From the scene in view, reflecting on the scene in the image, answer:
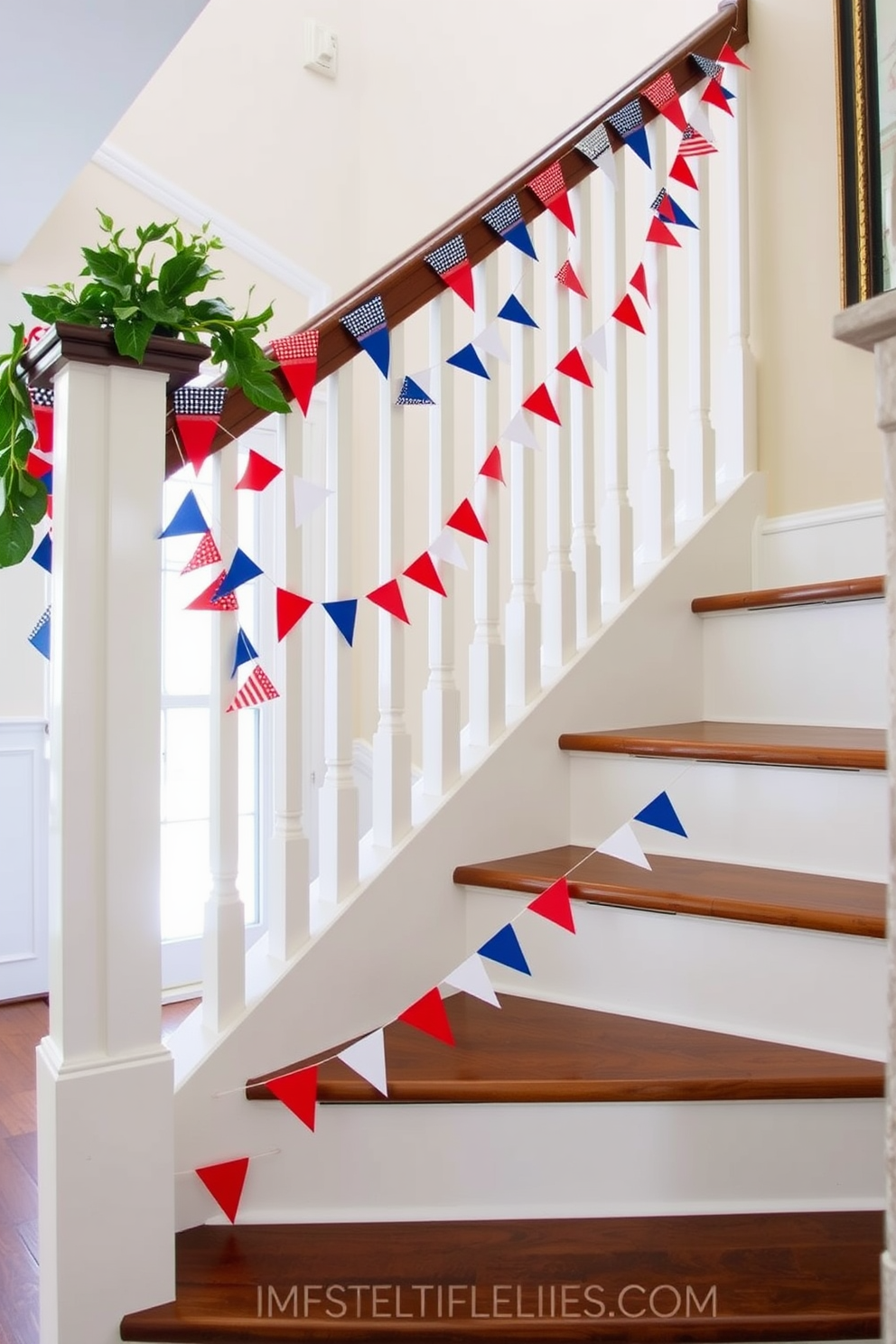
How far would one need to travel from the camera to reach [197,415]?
1258mm

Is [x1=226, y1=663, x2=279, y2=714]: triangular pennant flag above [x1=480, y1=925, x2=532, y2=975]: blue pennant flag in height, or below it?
above

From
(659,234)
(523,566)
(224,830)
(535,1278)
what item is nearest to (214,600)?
(224,830)

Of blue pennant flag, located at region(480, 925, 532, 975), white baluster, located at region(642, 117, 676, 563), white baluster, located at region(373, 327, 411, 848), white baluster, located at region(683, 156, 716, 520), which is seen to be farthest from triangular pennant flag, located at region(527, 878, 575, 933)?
white baluster, located at region(683, 156, 716, 520)

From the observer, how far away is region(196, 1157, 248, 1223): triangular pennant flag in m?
1.25

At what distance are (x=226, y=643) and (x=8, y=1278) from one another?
106cm

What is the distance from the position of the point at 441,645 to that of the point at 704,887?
1.81 ft

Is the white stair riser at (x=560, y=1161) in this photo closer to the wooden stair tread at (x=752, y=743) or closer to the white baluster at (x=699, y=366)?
the wooden stair tread at (x=752, y=743)

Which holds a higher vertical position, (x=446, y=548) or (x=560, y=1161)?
(x=446, y=548)

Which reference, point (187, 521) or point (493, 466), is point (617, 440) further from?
point (187, 521)

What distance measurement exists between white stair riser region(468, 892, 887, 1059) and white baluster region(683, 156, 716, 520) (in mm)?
943

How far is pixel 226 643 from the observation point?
1322 mm

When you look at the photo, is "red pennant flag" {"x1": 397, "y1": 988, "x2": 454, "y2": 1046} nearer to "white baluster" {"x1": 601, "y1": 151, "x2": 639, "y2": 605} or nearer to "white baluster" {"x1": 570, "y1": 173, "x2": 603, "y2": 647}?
"white baluster" {"x1": 570, "y1": 173, "x2": 603, "y2": 647}

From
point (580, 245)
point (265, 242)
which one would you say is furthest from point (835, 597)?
point (265, 242)

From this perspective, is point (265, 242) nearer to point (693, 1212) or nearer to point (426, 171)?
point (426, 171)
